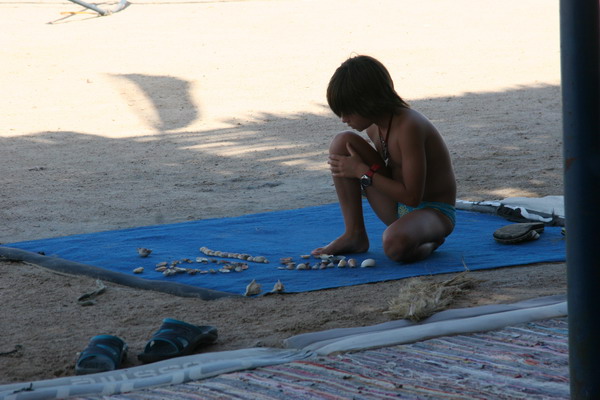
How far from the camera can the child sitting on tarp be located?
358 cm

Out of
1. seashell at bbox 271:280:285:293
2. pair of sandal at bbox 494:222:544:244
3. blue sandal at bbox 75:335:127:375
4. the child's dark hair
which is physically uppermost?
the child's dark hair

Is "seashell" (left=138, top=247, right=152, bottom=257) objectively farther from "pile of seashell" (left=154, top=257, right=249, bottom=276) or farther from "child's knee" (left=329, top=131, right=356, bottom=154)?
"child's knee" (left=329, top=131, right=356, bottom=154)

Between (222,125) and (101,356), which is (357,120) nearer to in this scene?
(101,356)

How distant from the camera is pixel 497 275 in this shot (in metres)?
3.41

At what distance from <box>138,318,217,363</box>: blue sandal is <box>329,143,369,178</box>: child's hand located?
130cm

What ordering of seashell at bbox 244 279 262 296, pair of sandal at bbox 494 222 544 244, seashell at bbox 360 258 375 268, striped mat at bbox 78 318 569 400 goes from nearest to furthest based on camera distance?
striped mat at bbox 78 318 569 400 < seashell at bbox 244 279 262 296 < seashell at bbox 360 258 375 268 < pair of sandal at bbox 494 222 544 244

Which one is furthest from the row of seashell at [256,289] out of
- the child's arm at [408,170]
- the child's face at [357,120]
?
the child's face at [357,120]

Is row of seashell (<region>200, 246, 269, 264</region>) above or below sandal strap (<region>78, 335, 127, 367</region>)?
below

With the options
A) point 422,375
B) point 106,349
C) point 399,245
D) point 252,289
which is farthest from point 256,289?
point 422,375

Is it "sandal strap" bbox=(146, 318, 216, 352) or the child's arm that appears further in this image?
the child's arm

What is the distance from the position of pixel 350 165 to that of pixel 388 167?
8.2 inches

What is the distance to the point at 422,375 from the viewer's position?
7.45 ft

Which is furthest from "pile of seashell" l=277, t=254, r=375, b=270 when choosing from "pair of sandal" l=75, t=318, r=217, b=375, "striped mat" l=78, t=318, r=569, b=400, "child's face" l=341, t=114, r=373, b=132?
"striped mat" l=78, t=318, r=569, b=400

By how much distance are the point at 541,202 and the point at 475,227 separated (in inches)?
21.4
